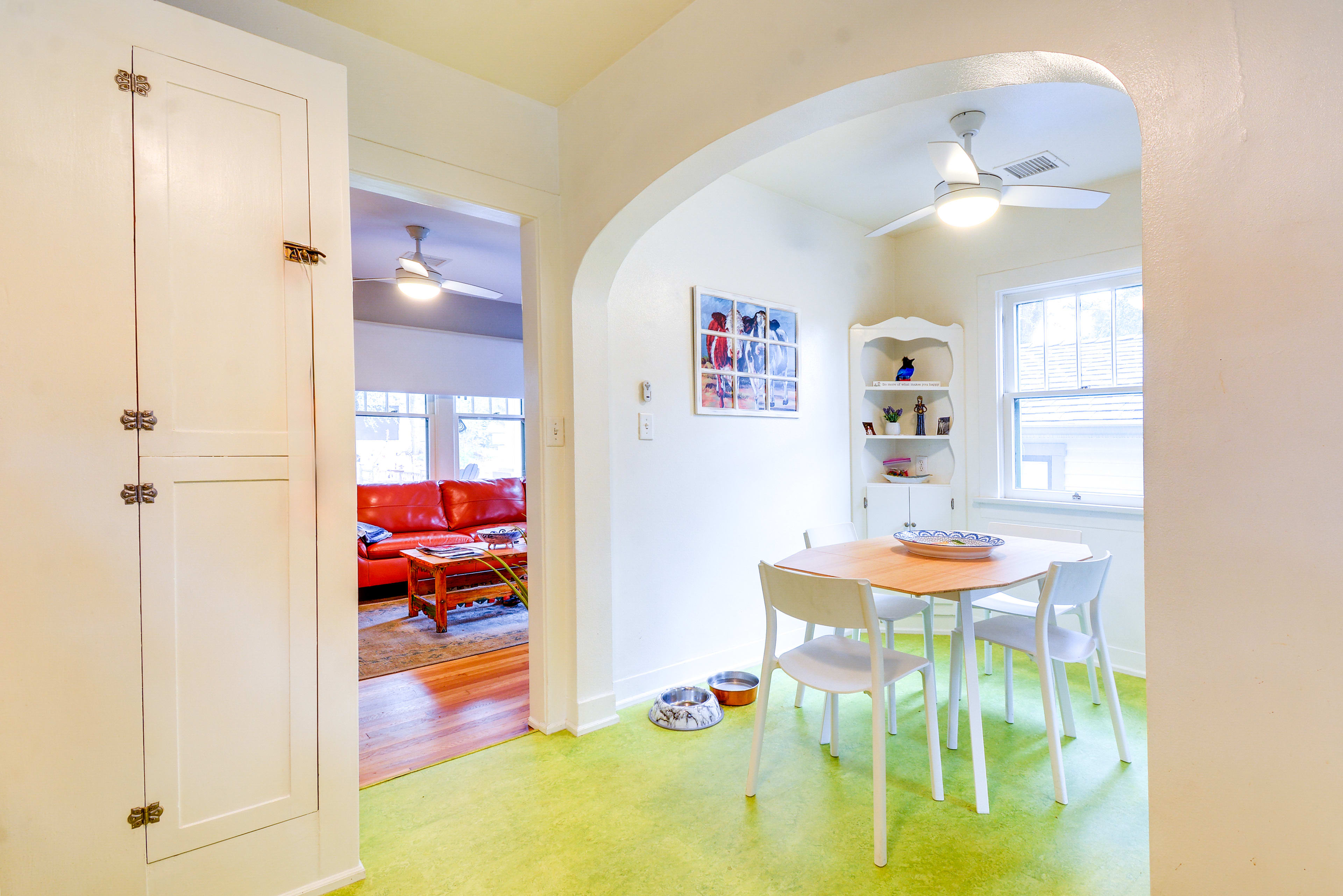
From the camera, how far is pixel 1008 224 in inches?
148

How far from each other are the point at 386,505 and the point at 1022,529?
15.8 ft

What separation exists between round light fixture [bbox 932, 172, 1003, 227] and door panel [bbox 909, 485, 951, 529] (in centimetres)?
183

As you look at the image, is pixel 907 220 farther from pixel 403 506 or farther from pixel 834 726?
pixel 403 506

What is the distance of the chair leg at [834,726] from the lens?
2338 mm

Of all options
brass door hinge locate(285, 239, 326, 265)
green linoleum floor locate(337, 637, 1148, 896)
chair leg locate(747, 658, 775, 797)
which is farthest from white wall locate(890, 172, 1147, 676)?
brass door hinge locate(285, 239, 326, 265)

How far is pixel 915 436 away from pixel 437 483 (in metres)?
4.20

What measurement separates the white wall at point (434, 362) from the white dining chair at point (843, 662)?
4.38 metres

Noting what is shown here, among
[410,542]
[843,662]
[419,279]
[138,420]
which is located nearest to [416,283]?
[419,279]

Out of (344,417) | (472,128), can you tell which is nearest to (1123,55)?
(344,417)

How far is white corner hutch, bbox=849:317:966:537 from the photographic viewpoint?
4012mm

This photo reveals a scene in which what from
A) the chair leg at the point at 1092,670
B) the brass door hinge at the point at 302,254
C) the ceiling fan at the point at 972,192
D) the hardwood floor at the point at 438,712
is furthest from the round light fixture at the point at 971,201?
the hardwood floor at the point at 438,712

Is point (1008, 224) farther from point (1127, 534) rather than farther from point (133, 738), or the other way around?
point (133, 738)

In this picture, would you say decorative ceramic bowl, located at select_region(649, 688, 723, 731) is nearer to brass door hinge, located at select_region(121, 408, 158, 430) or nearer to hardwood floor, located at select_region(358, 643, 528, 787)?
hardwood floor, located at select_region(358, 643, 528, 787)

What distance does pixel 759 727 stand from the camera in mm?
2109
